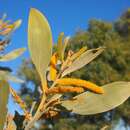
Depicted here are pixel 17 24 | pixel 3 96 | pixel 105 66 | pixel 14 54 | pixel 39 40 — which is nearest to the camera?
pixel 3 96

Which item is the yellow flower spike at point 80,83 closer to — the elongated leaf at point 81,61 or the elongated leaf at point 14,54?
the elongated leaf at point 81,61

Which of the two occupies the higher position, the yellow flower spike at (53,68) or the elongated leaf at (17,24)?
the elongated leaf at (17,24)

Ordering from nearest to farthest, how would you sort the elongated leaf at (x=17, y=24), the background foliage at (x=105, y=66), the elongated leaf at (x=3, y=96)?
the elongated leaf at (x=3, y=96), the elongated leaf at (x=17, y=24), the background foliage at (x=105, y=66)

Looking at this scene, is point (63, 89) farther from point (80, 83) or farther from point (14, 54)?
point (14, 54)

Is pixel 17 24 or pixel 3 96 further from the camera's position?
pixel 17 24

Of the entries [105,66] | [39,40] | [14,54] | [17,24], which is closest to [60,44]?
Result: [39,40]

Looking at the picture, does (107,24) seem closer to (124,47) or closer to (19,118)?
(124,47)

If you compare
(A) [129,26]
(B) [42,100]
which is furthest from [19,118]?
(A) [129,26]

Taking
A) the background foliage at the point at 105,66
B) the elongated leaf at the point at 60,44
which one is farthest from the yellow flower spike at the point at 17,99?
the background foliage at the point at 105,66
